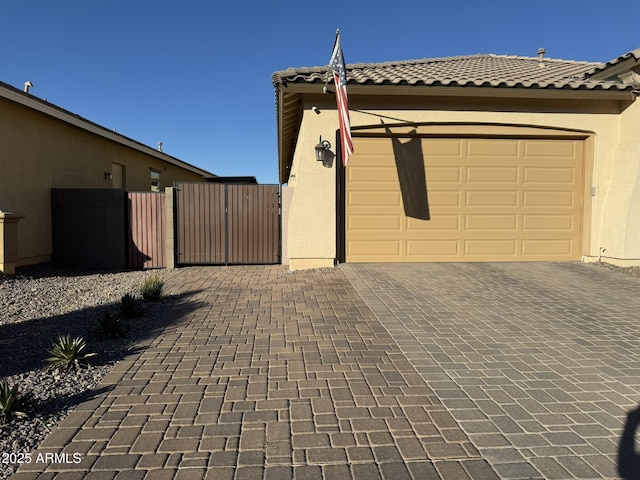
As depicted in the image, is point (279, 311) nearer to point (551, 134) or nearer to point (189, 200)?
point (189, 200)

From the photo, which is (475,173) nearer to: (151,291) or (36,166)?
(151,291)

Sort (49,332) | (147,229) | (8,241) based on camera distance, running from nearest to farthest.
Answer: (49,332)
(8,241)
(147,229)

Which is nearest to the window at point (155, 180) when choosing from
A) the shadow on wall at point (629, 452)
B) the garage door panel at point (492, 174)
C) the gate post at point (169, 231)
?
the gate post at point (169, 231)

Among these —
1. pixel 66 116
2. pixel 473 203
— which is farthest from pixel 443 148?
pixel 66 116

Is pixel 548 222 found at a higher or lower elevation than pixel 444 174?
lower

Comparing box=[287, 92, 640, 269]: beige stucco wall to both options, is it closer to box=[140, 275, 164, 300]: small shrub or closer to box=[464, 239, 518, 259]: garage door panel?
box=[464, 239, 518, 259]: garage door panel

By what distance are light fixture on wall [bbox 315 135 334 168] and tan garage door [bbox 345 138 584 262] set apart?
1.87ft

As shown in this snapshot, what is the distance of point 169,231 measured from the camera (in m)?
10.9

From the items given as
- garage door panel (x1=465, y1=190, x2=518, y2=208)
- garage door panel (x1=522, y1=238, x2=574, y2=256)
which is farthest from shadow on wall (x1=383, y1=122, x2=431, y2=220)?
garage door panel (x1=522, y1=238, x2=574, y2=256)

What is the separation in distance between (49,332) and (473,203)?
8167 millimetres

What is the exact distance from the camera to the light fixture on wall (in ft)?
29.0

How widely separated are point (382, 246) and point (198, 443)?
6.98 meters

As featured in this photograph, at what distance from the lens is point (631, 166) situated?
909 cm

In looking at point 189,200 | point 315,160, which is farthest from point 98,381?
point 189,200
